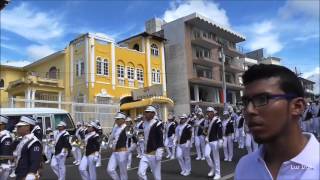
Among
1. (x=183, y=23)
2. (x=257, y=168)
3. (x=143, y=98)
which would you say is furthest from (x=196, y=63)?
(x=257, y=168)

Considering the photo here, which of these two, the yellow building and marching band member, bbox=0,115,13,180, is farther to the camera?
the yellow building

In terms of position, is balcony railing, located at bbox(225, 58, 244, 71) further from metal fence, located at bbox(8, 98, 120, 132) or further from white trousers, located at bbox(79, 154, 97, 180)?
white trousers, located at bbox(79, 154, 97, 180)

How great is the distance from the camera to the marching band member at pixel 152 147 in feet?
34.8

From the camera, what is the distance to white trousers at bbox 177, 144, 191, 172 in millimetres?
14664

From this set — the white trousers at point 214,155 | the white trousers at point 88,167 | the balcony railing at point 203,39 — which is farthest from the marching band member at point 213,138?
the balcony railing at point 203,39

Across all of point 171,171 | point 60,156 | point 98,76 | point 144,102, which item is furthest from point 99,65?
point 60,156

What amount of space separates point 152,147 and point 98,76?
26906 millimetres

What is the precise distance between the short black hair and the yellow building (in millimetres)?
33103

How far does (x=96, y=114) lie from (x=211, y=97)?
20.6 metres

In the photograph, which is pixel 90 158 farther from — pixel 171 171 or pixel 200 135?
pixel 200 135

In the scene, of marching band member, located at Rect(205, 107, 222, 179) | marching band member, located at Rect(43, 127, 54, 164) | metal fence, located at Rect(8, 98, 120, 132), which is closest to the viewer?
marching band member, located at Rect(205, 107, 222, 179)

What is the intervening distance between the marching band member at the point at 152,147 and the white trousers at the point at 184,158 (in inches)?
144

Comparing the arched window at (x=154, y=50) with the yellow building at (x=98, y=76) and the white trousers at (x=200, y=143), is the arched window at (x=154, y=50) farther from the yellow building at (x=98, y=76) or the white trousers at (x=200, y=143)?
the white trousers at (x=200, y=143)

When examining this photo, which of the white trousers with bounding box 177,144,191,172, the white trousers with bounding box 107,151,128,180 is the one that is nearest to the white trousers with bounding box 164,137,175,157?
the white trousers with bounding box 177,144,191,172
